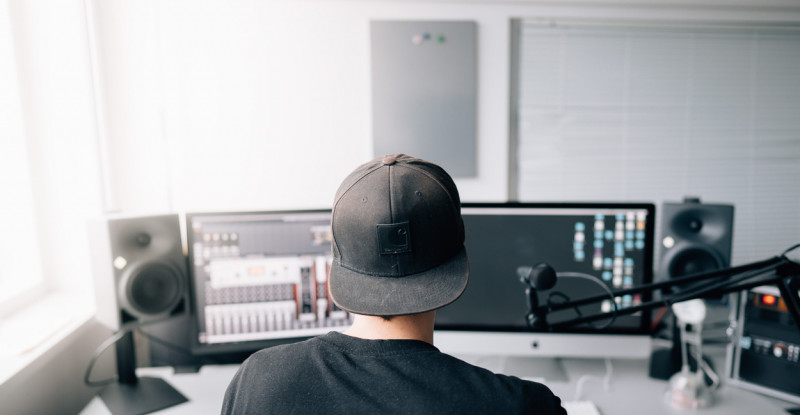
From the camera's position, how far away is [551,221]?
1.37 meters

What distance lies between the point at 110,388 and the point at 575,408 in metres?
1.39

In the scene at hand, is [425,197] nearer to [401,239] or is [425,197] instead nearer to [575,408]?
[401,239]

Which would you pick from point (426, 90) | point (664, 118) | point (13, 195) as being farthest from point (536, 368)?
point (13, 195)

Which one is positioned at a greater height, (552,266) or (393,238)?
(393,238)

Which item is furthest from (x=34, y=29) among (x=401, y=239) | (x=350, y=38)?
(x=401, y=239)

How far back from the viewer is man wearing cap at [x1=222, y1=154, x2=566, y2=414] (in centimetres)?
72

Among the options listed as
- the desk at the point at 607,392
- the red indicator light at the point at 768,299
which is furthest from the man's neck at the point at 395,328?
the red indicator light at the point at 768,299

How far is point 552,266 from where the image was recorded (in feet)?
4.57

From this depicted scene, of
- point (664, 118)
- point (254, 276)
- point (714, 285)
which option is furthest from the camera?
point (664, 118)

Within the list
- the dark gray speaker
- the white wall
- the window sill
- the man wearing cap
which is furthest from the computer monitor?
the dark gray speaker

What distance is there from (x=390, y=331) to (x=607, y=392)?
94 centimetres

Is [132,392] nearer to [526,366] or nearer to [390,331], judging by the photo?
[390,331]

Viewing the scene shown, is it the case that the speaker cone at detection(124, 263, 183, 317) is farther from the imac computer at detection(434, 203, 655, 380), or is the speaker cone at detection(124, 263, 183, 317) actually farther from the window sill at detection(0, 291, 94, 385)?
the imac computer at detection(434, 203, 655, 380)

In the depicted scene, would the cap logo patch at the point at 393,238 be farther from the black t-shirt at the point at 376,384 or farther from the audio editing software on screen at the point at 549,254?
the audio editing software on screen at the point at 549,254
